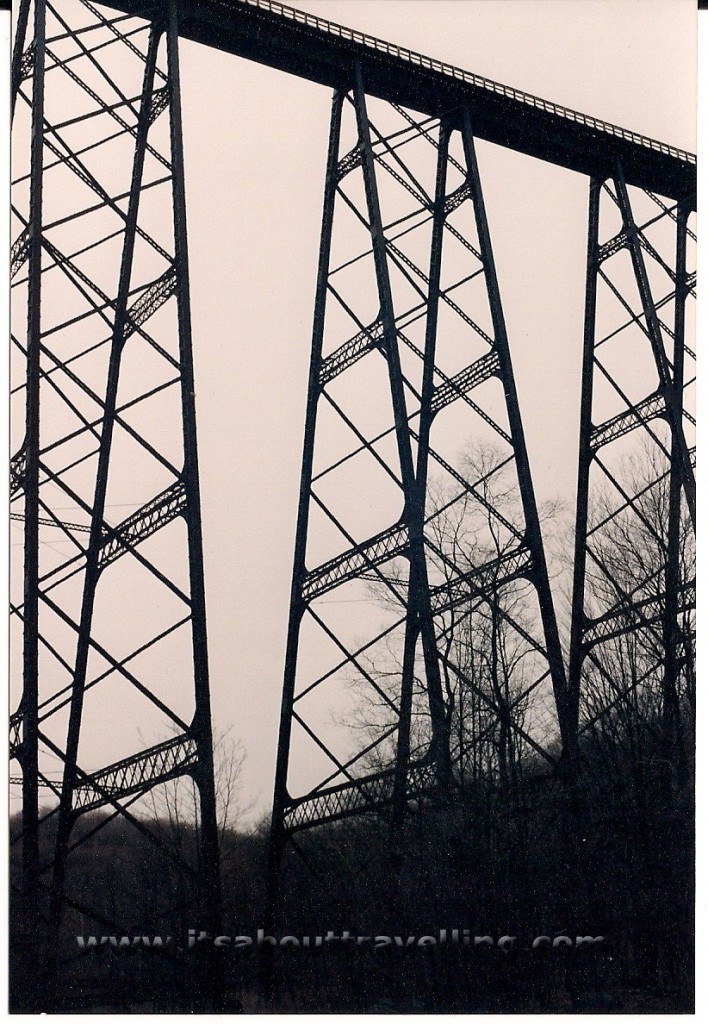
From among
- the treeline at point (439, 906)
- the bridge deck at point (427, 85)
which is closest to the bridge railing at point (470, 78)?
the bridge deck at point (427, 85)

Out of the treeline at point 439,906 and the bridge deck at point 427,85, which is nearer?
the treeline at point 439,906

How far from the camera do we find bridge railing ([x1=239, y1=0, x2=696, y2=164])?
30.6 ft

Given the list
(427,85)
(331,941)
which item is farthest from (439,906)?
(427,85)

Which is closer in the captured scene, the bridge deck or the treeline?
the treeline

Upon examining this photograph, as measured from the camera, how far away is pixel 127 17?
8.82 metres

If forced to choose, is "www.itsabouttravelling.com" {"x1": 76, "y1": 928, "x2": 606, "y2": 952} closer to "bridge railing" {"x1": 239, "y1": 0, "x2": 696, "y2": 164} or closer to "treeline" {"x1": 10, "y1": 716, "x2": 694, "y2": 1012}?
"treeline" {"x1": 10, "y1": 716, "x2": 694, "y2": 1012}

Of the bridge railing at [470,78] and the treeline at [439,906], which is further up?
the bridge railing at [470,78]

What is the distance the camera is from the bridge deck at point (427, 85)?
929 centimetres

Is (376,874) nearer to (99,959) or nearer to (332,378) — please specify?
(99,959)

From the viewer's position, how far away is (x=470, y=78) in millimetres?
9844

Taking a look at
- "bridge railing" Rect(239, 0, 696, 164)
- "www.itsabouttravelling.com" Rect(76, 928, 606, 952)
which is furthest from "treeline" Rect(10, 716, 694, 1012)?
"bridge railing" Rect(239, 0, 696, 164)

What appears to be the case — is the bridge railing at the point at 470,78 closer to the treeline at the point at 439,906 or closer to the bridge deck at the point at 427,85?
the bridge deck at the point at 427,85

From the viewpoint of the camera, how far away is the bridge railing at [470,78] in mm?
9328

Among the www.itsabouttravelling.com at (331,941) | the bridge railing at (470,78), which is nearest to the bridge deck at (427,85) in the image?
the bridge railing at (470,78)
